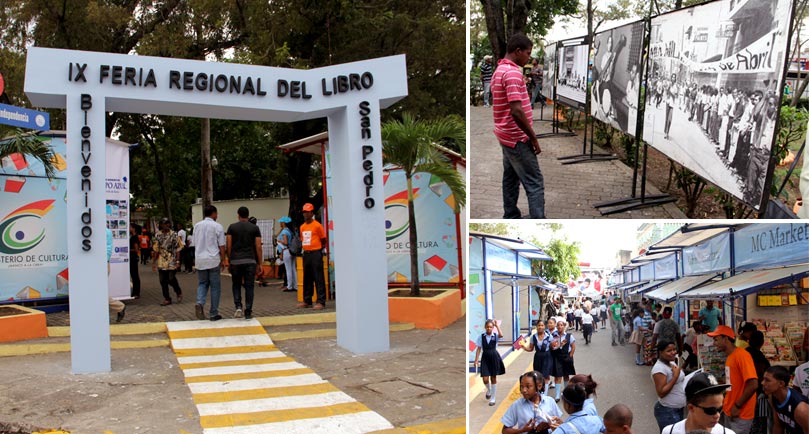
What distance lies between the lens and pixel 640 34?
319 inches

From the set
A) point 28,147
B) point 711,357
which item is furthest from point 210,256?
point 711,357

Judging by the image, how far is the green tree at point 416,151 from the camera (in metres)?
11.5

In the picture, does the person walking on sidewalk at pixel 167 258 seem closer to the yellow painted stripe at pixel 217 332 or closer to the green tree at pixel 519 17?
the yellow painted stripe at pixel 217 332

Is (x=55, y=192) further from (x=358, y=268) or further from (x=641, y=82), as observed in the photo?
(x=641, y=82)

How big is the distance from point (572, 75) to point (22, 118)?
26.9 ft

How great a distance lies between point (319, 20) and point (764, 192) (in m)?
14.5

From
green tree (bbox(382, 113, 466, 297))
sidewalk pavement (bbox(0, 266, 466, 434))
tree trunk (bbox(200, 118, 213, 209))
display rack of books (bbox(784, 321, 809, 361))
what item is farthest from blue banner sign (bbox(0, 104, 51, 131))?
tree trunk (bbox(200, 118, 213, 209))

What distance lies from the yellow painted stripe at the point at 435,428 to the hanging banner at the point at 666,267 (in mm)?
2136

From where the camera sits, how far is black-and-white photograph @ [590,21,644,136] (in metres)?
8.32

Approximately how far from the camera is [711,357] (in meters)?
5.94

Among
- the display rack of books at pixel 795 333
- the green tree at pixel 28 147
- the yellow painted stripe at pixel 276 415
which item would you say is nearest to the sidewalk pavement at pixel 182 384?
the yellow painted stripe at pixel 276 415

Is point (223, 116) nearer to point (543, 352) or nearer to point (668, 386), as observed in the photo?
point (543, 352)

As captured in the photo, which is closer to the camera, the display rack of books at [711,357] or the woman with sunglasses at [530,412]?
the woman with sunglasses at [530,412]

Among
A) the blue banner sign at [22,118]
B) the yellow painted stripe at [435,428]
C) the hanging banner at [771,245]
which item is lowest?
the yellow painted stripe at [435,428]
